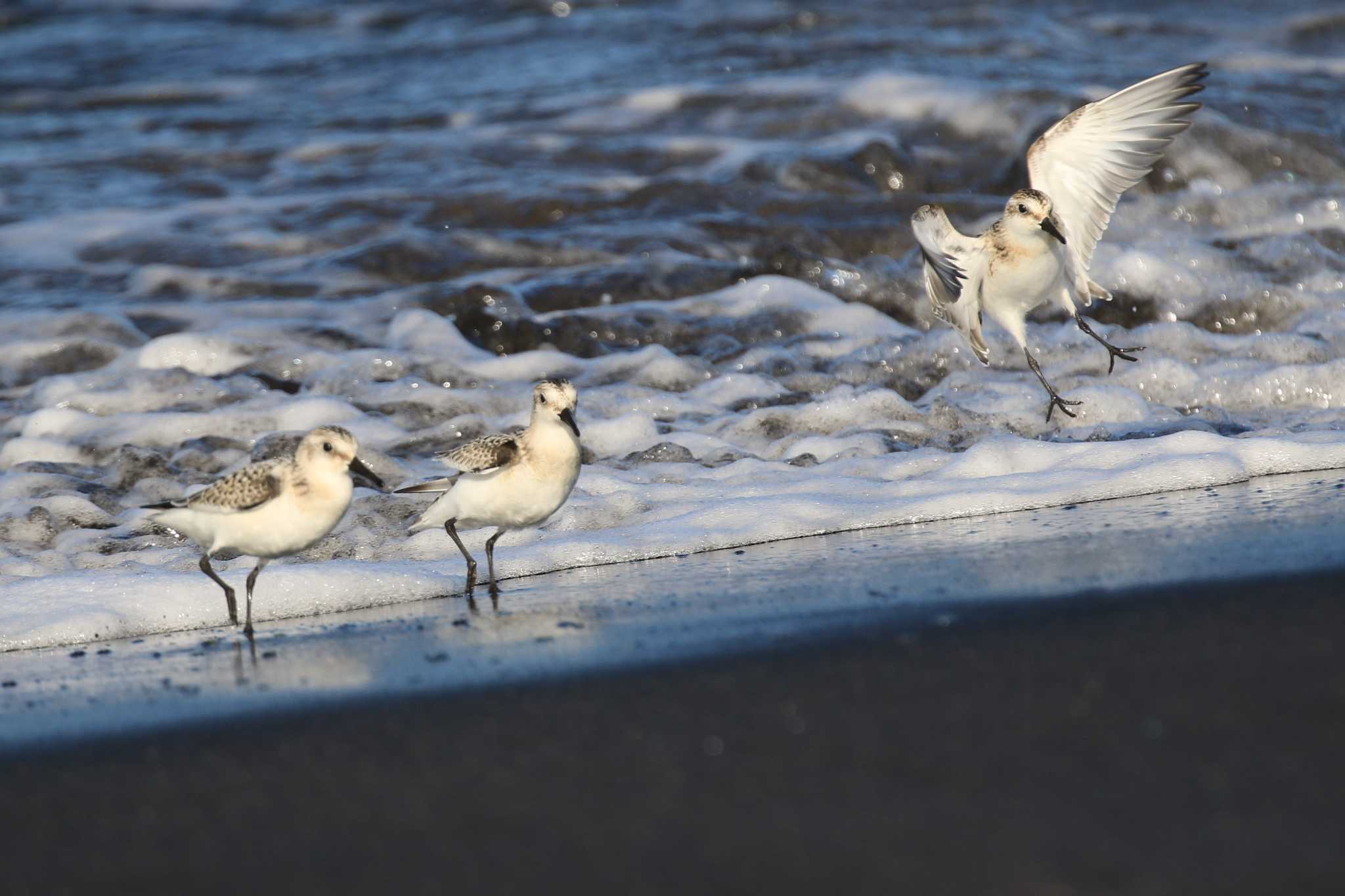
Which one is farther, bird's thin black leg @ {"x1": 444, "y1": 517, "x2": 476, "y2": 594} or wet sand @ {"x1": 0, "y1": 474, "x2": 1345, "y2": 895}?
bird's thin black leg @ {"x1": 444, "y1": 517, "x2": 476, "y2": 594}

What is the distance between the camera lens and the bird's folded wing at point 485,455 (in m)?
4.33

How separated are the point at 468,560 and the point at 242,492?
2.34 ft

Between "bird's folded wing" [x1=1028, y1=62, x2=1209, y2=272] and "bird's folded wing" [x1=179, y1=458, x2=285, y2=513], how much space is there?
3.38m

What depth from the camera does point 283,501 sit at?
4.02 meters

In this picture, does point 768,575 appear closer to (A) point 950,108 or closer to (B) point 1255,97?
(A) point 950,108

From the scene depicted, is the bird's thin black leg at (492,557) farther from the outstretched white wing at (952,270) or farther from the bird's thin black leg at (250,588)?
the outstretched white wing at (952,270)

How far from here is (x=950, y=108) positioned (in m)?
12.4

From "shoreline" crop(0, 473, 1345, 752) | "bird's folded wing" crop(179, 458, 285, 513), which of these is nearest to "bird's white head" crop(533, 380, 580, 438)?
"shoreline" crop(0, 473, 1345, 752)

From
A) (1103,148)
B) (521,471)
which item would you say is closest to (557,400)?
(521,471)

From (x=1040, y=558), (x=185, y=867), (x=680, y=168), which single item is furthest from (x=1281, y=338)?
(x=185, y=867)

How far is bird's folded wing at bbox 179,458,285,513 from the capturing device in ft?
13.2

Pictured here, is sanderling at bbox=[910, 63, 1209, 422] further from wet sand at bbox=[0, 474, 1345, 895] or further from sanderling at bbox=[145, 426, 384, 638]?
sanderling at bbox=[145, 426, 384, 638]

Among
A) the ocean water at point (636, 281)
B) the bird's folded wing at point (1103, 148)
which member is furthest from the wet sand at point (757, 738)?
the bird's folded wing at point (1103, 148)

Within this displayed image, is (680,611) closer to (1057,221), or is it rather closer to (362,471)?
(362,471)
